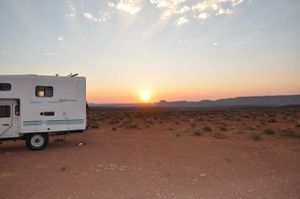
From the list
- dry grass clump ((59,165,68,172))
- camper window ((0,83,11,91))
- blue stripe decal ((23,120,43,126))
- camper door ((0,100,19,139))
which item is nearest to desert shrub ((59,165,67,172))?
dry grass clump ((59,165,68,172))

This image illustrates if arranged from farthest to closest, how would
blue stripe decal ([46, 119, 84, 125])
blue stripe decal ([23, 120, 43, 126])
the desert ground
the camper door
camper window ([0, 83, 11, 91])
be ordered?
blue stripe decal ([46, 119, 84, 125])
blue stripe decal ([23, 120, 43, 126])
the camper door
camper window ([0, 83, 11, 91])
the desert ground

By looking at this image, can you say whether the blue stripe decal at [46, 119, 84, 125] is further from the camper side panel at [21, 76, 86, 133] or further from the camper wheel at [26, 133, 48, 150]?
the camper wheel at [26, 133, 48, 150]

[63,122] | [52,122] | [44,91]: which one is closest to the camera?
[44,91]

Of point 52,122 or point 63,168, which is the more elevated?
point 52,122

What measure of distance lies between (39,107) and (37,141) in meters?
1.73

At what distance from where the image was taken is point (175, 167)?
10.2m

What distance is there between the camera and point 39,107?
13992 millimetres

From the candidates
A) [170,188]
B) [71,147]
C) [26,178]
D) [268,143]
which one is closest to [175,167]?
[170,188]

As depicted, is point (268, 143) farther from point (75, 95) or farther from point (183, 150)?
point (75, 95)

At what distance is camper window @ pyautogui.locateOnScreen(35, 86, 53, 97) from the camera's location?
13984 millimetres

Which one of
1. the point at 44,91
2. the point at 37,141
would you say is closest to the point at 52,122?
the point at 37,141

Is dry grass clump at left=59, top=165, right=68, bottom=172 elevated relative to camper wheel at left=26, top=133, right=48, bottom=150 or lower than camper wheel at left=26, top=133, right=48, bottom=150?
lower

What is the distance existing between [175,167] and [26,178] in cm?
490

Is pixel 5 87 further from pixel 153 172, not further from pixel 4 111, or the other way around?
pixel 153 172
